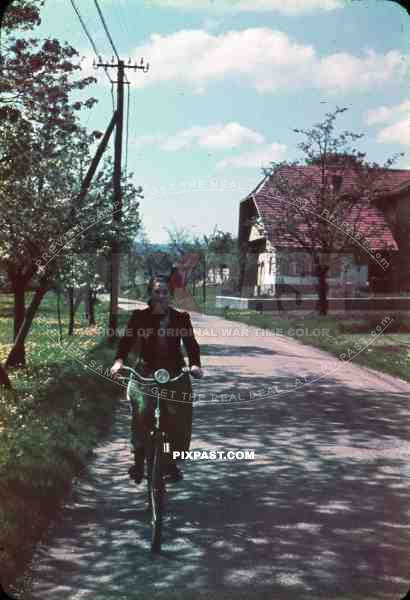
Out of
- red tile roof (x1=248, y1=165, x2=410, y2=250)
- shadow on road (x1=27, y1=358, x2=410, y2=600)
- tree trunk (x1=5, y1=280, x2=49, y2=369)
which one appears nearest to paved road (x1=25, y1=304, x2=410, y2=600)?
shadow on road (x1=27, y1=358, x2=410, y2=600)

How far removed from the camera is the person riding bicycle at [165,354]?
576 cm

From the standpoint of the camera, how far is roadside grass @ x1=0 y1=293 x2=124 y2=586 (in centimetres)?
515

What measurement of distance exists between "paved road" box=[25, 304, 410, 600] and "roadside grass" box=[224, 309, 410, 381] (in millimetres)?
5089

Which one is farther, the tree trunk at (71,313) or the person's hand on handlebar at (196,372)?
the tree trunk at (71,313)

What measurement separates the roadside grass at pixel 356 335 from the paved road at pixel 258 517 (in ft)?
16.7

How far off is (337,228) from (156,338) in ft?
63.9

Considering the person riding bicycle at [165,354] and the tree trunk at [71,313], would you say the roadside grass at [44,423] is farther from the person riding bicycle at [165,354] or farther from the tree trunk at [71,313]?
the person riding bicycle at [165,354]

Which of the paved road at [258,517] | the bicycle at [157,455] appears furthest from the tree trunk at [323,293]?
the bicycle at [157,455]

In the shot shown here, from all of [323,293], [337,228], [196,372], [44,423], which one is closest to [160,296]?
[196,372]

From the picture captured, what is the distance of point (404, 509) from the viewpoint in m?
5.95

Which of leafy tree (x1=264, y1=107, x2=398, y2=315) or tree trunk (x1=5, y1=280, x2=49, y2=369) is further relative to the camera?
leafy tree (x1=264, y1=107, x2=398, y2=315)

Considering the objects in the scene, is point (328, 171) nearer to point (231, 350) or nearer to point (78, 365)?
point (231, 350)

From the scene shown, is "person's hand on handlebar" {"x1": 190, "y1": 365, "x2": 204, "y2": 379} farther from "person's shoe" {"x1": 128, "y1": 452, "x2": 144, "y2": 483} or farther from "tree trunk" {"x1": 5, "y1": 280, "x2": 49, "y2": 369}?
"tree trunk" {"x1": 5, "y1": 280, "x2": 49, "y2": 369}

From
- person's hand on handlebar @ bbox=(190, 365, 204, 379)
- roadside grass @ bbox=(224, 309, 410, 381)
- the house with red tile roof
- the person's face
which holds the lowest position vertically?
roadside grass @ bbox=(224, 309, 410, 381)
